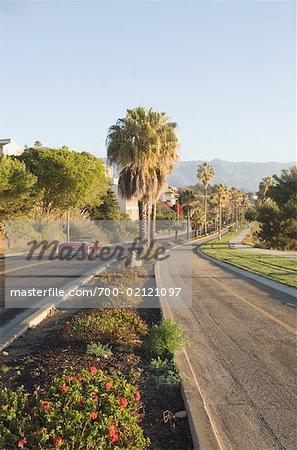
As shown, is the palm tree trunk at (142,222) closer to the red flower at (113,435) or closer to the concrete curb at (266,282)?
the concrete curb at (266,282)

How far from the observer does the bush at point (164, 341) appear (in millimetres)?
7829

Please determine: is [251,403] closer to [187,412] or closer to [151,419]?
[187,412]

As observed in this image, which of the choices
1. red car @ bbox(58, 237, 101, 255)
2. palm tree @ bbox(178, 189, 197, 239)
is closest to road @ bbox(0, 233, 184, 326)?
red car @ bbox(58, 237, 101, 255)

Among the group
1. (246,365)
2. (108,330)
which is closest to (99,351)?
(108,330)

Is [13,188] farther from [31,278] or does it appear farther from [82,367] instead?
[82,367]

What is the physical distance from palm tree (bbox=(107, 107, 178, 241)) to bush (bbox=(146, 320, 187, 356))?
16.4 meters

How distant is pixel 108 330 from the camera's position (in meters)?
8.45

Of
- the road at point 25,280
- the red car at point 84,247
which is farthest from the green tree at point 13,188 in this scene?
the road at point 25,280

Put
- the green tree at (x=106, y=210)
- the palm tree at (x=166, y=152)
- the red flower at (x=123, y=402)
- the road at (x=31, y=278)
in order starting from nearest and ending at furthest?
the red flower at (x=123, y=402)
the road at (x=31, y=278)
the palm tree at (x=166, y=152)
the green tree at (x=106, y=210)

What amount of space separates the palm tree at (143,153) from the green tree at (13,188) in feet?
66.4

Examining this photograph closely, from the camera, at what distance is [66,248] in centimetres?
3353

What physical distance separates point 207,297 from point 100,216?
58532 mm

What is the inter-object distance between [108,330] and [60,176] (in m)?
48.4

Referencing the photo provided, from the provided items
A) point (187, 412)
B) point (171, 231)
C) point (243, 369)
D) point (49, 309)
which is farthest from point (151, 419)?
point (171, 231)
